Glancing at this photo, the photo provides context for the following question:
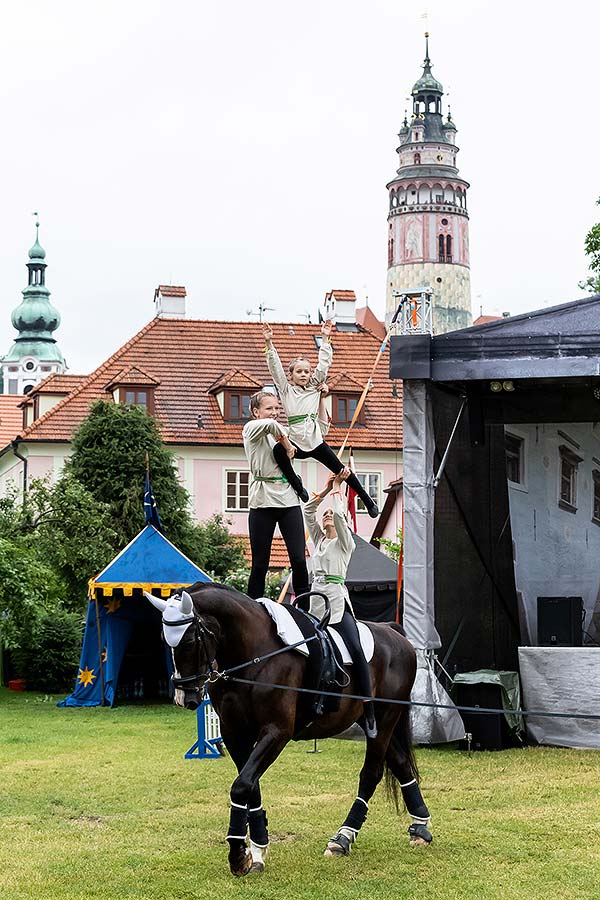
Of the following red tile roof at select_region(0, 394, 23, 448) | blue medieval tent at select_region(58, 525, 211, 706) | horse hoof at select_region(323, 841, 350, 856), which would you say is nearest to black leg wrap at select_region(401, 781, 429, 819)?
horse hoof at select_region(323, 841, 350, 856)

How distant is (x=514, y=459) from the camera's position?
686 inches

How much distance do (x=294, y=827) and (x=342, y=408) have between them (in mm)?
33160

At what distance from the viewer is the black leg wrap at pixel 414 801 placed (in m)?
9.80

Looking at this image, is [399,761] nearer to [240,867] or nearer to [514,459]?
[240,867]

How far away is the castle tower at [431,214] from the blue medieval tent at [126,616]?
100 m

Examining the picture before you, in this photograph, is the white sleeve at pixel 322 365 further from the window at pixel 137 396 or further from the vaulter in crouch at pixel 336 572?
the window at pixel 137 396

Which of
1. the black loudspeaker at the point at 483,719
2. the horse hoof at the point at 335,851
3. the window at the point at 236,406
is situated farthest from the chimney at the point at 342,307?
the horse hoof at the point at 335,851

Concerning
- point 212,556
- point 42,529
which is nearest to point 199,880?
point 42,529

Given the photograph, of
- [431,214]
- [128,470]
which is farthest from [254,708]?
[431,214]

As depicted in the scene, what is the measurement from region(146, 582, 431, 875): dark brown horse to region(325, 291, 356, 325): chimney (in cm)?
3955

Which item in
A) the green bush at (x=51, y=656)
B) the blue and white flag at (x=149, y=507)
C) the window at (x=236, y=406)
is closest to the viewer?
the blue and white flag at (x=149, y=507)

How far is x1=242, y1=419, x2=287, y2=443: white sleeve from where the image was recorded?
379 inches

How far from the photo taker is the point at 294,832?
10219 millimetres

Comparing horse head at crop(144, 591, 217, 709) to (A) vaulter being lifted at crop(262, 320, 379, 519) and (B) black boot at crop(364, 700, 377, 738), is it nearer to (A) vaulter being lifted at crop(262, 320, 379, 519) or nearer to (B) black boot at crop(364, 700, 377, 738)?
(B) black boot at crop(364, 700, 377, 738)
